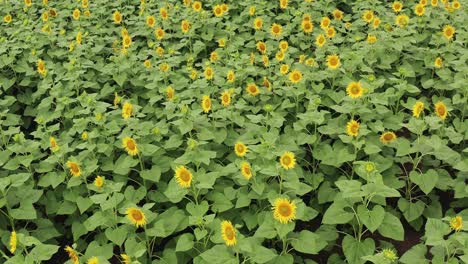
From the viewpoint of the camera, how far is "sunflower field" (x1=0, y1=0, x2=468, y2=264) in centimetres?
322

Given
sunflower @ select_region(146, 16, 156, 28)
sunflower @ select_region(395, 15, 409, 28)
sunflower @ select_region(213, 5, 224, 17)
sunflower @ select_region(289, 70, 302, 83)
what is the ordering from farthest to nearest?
1. sunflower @ select_region(213, 5, 224, 17)
2. sunflower @ select_region(146, 16, 156, 28)
3. sunflower @ select_region(395, 15, 409, 28)
4. sunflower @ select_region(289, 70, 302, 83)

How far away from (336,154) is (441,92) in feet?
5.62

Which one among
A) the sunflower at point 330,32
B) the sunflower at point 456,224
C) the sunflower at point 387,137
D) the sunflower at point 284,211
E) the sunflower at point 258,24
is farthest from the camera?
the sunflower at point 258,24

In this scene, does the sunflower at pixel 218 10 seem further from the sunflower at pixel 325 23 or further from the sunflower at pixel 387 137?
the sunflower at pixel 387 137

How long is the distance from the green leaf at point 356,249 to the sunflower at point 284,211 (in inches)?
20.0

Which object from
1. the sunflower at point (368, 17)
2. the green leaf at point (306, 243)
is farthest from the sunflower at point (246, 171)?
the sunflower at point (368, 17)

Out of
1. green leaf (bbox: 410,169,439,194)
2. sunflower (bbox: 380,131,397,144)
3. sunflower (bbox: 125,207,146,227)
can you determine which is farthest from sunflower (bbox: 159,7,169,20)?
green leaf (bbox: 410,169,439,194)

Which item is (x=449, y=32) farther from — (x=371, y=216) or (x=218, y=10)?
(x=371, y=216)

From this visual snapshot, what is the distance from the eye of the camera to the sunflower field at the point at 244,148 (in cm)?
322

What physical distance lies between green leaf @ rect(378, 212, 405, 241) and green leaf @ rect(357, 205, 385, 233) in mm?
124

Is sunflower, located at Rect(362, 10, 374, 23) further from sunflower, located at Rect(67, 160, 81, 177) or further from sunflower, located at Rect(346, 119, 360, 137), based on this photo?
sunflower, located at Rect(67, 160, 81, 177)

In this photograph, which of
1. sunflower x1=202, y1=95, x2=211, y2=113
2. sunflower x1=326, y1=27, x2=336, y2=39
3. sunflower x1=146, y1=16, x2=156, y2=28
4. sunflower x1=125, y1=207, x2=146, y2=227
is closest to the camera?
sunflower x1=125, y1=207, x2=146, y2=227

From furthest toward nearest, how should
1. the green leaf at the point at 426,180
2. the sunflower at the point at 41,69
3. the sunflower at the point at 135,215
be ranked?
1. the sunflower at the point at 41,69
2. the green leaf at the point at 426,180
3. the sunflower at the point at 135,215

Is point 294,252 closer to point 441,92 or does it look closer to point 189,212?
point 189,212
